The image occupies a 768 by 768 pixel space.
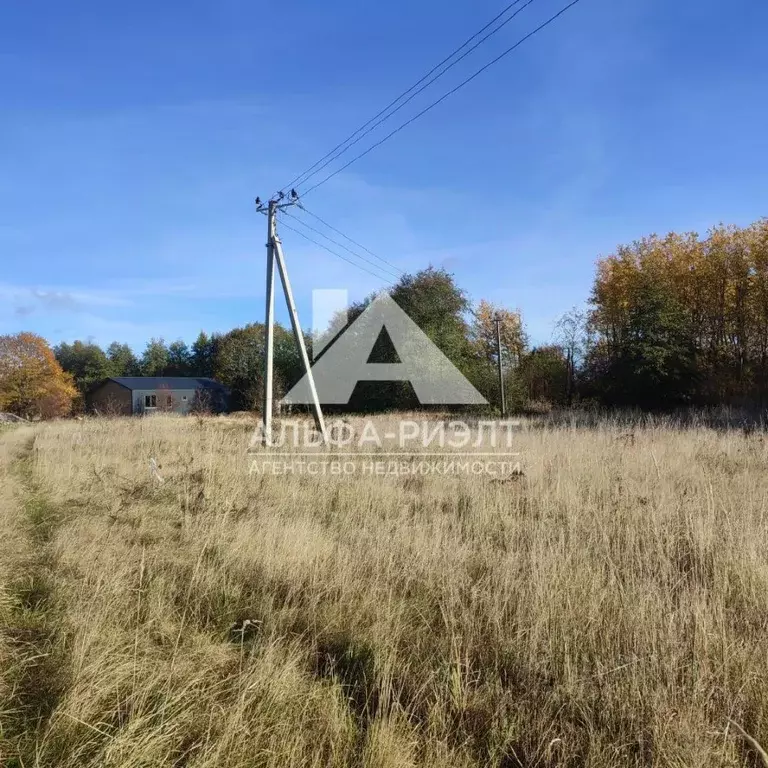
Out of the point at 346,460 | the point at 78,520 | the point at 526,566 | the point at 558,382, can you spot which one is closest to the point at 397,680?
the point at 526,566

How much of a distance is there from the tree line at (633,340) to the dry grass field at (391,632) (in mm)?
16881

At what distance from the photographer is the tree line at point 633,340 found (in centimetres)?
1964

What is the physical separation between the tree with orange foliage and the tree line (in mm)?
17538

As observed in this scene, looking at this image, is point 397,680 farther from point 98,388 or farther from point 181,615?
point 98,388

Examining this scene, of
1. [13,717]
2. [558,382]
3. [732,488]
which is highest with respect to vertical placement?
[558,382]

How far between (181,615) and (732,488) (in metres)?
5.39

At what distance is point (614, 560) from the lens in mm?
3396

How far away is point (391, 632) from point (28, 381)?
5164 centimetres

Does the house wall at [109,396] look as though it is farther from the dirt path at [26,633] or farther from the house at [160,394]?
the dirt path at [26,633]

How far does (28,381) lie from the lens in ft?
142
